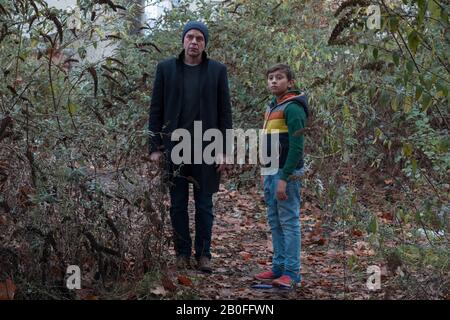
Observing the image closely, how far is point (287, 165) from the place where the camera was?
5848 millimetres

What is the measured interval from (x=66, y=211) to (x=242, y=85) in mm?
5765

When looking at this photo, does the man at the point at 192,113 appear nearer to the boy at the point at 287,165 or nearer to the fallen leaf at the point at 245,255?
the boy at the point at 287,165

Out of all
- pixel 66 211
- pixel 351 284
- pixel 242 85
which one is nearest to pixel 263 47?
pixel 242 85

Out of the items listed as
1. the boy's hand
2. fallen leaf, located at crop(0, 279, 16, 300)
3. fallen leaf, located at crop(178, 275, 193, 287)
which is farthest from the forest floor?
fallen leaf, located at crop(0, 279, 16, 300)

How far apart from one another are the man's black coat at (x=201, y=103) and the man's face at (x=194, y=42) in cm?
16

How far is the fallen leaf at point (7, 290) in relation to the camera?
15.2 feet

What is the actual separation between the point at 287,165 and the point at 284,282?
3.08ft

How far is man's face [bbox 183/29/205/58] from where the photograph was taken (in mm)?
6312

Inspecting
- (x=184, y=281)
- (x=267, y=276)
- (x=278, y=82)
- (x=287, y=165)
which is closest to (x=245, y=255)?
(x=267, y=276)

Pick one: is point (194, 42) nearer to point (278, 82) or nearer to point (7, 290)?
point (278, 82)

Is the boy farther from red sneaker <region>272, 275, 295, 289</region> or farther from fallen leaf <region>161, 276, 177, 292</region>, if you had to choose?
fallen leaf <region>161, 276, 177, 292</region>

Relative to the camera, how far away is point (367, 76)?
825 cm

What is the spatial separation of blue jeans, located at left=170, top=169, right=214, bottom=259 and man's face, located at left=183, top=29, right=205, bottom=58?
1.07 metres
